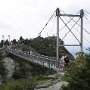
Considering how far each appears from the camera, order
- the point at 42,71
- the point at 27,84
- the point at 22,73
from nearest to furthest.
Result: the point at 27,84 < the point at 42,71 < the point at 22,73

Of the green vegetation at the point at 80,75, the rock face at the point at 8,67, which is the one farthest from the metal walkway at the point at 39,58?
the green vegetation at the point at 80,75

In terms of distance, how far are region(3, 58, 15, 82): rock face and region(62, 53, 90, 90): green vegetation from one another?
95.2 ft

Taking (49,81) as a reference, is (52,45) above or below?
above

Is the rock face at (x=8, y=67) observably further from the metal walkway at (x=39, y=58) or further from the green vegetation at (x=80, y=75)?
the green vegetation at (x=80, y=75)

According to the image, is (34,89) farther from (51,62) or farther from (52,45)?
(52,45)

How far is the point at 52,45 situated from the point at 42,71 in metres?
38.4

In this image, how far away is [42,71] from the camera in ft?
161

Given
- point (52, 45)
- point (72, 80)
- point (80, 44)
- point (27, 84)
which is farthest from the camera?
point (52, 45)

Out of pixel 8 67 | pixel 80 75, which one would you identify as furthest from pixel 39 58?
pixel 80 75

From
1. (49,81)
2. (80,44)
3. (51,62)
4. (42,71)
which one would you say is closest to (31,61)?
(42,71)

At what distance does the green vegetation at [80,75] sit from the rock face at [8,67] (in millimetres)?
29025

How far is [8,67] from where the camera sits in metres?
54.6

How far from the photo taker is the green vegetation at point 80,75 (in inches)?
842

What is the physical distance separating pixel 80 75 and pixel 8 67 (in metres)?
33.6
